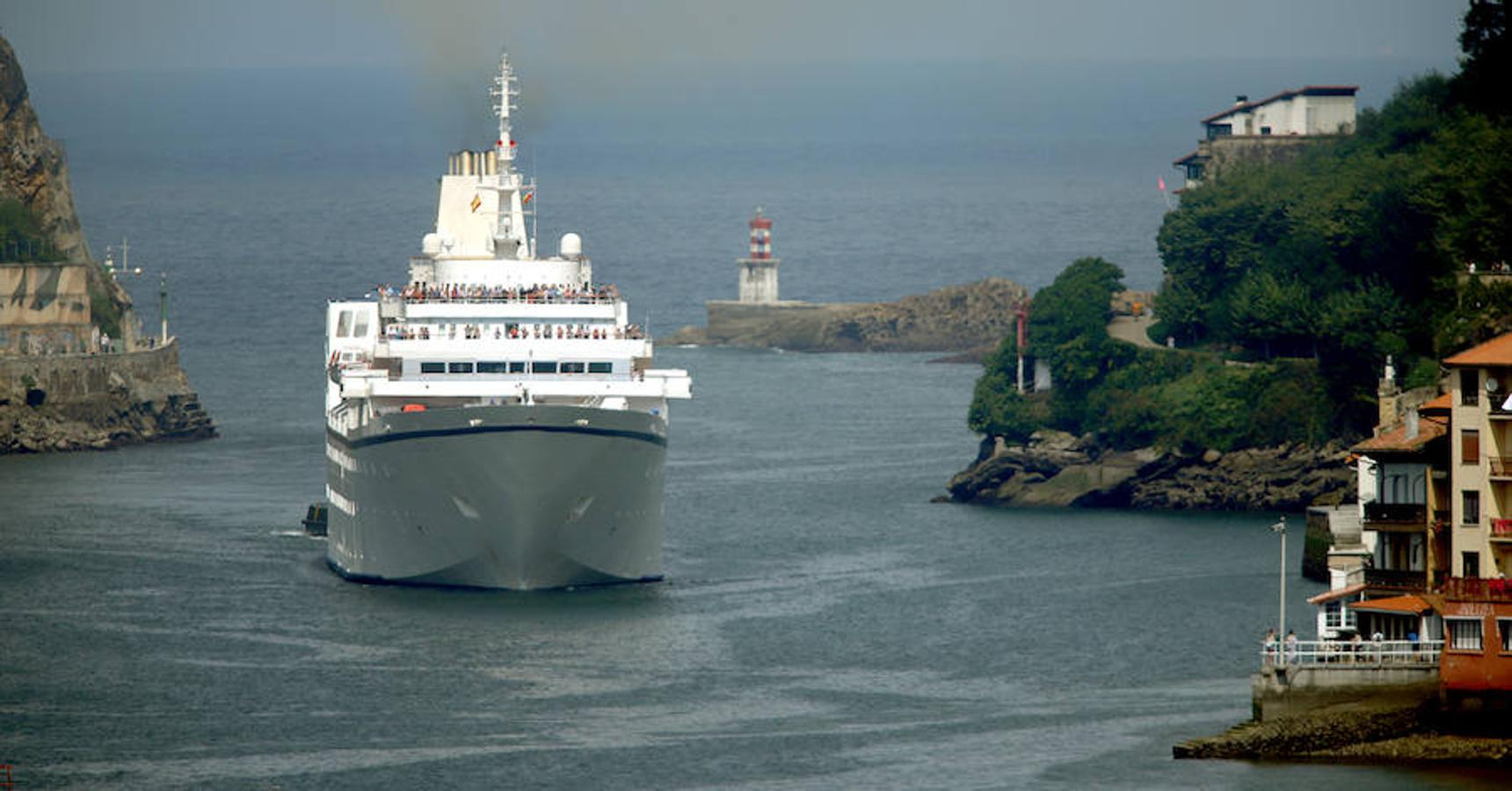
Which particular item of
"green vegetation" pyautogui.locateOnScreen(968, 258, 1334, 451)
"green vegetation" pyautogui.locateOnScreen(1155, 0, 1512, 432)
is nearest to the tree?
"green vegetation" pyautogui.locateOnScreen(1155, 0, 1512, 432)

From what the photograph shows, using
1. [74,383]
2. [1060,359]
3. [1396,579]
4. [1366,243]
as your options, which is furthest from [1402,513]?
[74,383]

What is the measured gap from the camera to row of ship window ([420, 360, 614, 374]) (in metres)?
94.4

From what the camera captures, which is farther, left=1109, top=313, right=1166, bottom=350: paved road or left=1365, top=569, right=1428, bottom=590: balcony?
left=1109, top=313, right=1166, bottom=350: paved road

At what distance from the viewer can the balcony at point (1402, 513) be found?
7269 cm

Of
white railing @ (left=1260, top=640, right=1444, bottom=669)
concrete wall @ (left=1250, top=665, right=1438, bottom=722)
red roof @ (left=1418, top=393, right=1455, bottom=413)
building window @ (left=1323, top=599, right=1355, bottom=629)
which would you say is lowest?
concrete wall @ (left=1250, top=665, right=1438, bottom=722)

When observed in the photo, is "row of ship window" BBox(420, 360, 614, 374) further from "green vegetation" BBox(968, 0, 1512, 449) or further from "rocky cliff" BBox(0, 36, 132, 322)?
"rocky cliff" BBox(0, 36, 132, 322)

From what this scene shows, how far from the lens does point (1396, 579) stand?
237 feet

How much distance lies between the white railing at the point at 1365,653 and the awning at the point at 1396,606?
0.74 meters

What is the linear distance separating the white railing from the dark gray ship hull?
2524 centimetres

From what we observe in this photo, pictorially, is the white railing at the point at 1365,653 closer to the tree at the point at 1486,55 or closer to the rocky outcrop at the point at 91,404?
the tree at the point at 1486,55

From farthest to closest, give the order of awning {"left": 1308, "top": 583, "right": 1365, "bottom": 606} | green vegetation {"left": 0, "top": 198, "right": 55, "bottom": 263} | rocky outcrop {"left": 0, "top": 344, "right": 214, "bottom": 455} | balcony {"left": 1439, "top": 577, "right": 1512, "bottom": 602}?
green vegetation {"left": 0, "top": 198, "right": 55, "bottom": 263} < rocky outcrop {"left": 0, "top": 344, "right": 214, "bottom": 455} < awning {"left": 1308, "top": 583, "right": 1365, "bottom": 606} < balcony {"left": 1439, "top": 577, "right": 1512, "bottom": 602}

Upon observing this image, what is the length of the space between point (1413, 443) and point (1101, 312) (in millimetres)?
55829

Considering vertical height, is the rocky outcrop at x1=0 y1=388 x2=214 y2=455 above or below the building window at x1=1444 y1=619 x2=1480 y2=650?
above

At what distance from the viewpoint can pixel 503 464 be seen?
90312 mm
